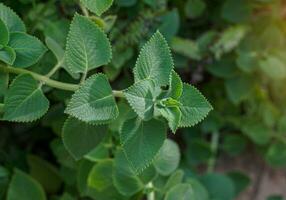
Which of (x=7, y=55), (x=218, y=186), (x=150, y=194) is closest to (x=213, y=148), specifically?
(x=218, y=186)

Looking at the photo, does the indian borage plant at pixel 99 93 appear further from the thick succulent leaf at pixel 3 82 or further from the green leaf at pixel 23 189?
the green leaf at pixel 23 189

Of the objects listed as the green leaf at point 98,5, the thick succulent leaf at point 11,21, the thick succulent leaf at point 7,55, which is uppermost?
the green leaf at point 98,5

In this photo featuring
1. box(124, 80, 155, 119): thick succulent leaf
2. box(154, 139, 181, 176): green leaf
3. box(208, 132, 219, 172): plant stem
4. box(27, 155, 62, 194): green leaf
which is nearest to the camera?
box(124, 80, 155, 119): thick succulent leaf

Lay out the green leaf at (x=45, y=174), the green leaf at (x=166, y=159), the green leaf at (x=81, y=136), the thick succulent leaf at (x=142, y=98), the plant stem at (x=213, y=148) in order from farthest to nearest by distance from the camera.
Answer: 1. the plant stem at (x=213, y=148)
2. the green leaf at (x=45, y=174)
3. the green leaf at (x=166, y=159)
4. the green leaf at (x=81, y=136)
5. the thick succulent leaf at (x=142, y=98)

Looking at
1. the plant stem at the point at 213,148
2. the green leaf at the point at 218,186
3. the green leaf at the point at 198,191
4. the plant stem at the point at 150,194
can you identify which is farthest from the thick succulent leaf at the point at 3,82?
the plant stem at the point at 213,148

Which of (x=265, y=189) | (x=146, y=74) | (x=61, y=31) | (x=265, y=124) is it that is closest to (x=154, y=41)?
(x=146, y=74)

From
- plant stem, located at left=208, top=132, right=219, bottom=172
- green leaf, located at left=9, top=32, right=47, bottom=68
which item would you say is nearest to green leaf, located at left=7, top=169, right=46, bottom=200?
green leaf, located at left=9, top=32, right=47, bottom=68

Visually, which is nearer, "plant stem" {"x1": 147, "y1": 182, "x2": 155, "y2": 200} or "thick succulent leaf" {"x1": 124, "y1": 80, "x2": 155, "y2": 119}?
"thick succulent leaf" {"x1": 124, "y1": 80, "x2": 155, "y2": 119}

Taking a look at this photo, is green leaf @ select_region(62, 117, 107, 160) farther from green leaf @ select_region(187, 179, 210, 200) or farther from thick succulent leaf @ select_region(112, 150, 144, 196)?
green leaf @ select_region(187, 179, 210, 200)
